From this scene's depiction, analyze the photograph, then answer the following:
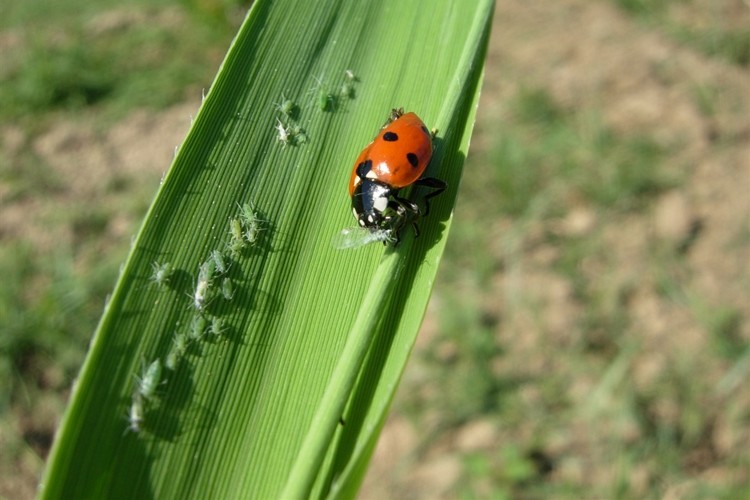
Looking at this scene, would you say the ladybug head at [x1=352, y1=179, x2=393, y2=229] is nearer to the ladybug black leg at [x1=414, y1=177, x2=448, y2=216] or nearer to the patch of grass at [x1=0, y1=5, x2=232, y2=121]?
the ladybug black leg at [x1=414, y1=177, x2=448, y2=216]

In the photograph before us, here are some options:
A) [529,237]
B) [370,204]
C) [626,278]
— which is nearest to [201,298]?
[370,204]

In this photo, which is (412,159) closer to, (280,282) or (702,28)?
(280,282)

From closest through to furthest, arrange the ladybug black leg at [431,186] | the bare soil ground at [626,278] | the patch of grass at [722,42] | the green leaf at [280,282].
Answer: the green leaf at [280,282], the ladybug black leg at [431,186], the bare soil ground at [626,278], the patch of grass at [722,42]

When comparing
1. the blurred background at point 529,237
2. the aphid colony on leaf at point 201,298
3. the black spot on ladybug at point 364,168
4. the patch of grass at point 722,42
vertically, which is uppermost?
the patch of grass at point 722,42

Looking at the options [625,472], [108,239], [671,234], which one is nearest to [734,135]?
[671,234]

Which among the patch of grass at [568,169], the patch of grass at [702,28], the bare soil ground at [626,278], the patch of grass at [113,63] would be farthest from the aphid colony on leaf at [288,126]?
the patch of grass at [702,28]

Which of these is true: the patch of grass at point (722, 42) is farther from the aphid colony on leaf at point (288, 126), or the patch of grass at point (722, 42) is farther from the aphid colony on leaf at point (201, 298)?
the aphid colony on leaf at point (201, 298)
